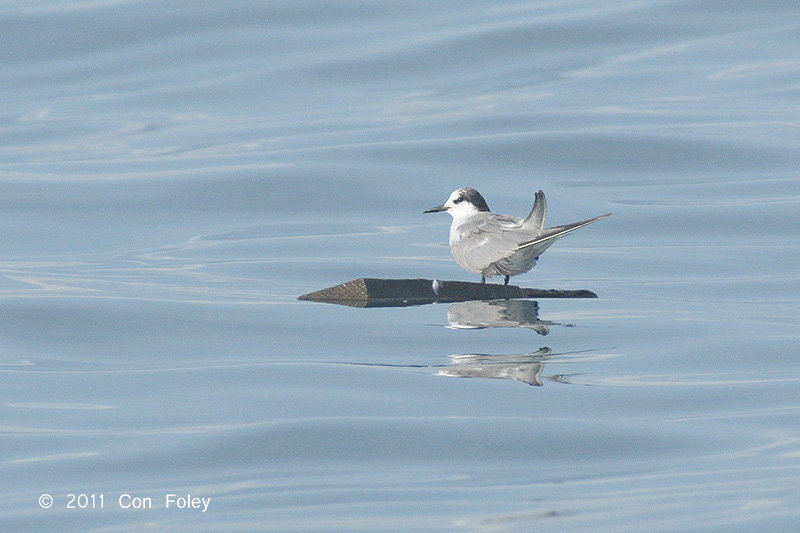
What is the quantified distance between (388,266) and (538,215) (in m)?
2.60

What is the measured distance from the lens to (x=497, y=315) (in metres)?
8.71

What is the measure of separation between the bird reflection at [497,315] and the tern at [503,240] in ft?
1.26

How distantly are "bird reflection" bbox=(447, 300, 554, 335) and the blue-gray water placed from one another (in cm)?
5

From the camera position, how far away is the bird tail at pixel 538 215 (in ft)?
28.8

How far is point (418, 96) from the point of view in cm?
1986

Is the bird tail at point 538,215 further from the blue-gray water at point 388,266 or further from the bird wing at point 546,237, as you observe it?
the blue-gray water at point 388,266

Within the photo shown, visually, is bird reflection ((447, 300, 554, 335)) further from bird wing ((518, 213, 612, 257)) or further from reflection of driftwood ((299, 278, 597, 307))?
bird wing ((518, 213, 612, 257))

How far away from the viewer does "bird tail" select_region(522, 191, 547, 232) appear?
879 cm

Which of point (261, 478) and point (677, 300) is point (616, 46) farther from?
point (261, 478)

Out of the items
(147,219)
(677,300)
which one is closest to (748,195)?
(677,300)

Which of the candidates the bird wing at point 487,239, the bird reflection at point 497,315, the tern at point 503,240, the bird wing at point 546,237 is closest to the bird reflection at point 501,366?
the bird reflection at point 497,315

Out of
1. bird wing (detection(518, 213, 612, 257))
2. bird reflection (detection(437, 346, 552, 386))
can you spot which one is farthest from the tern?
bird reflection (detection(437, 346, 552, 386))

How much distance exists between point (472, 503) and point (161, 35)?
63.0ft

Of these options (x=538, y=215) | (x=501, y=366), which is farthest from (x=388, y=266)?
(x=501, y=366)
